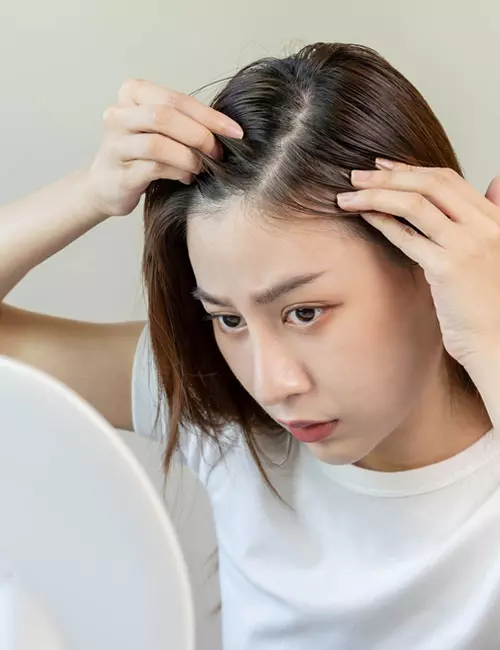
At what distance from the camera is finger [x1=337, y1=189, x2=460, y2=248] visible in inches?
21.3

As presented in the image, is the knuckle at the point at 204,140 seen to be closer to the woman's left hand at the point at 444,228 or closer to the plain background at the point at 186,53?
the woman's left hand at the point at 444,228

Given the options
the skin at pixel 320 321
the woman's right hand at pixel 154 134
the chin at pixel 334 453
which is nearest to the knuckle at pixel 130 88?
the woman's right hand at pixel 154 134

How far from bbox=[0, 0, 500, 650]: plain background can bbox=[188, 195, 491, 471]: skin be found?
1.38 ft

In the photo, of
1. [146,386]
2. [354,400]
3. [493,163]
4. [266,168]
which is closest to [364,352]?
[354,400]

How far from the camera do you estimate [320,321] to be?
593 millimetres

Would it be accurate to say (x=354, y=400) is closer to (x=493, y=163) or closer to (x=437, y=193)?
(x=437, y=193)

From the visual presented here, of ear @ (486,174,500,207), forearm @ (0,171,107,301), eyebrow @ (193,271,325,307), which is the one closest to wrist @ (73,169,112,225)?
forearm @ (0,171,107,301)

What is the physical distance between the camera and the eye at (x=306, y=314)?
59 cm

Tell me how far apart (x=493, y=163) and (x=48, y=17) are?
0.56 metres

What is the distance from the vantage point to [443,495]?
738 mm

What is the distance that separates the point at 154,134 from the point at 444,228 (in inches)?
8.8

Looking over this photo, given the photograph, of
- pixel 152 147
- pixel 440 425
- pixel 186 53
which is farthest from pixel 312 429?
pixel 186 53

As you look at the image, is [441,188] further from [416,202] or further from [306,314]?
[306,314]

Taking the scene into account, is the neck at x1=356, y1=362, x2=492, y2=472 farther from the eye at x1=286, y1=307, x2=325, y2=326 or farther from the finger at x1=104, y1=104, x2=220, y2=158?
the finger at x1=104, y1=104, x2=220, y2=158
